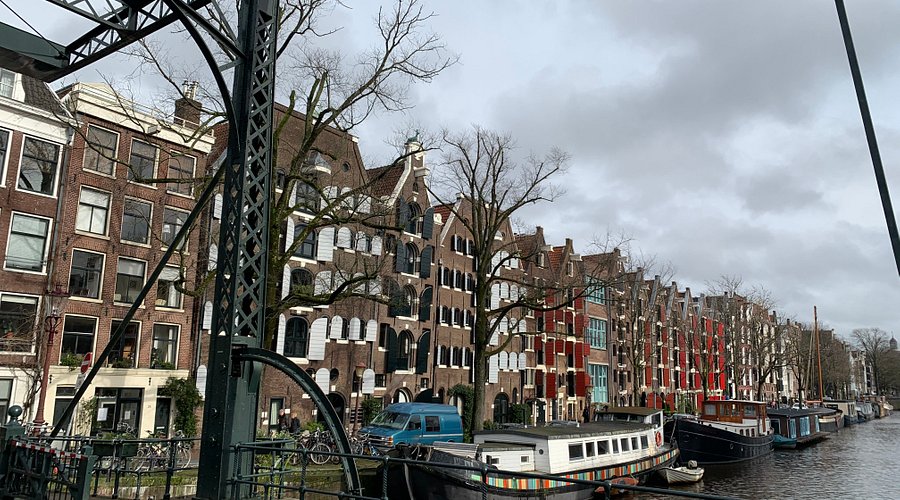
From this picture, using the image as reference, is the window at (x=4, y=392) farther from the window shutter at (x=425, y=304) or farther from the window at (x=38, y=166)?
the window shutter at (x=425, y=304)

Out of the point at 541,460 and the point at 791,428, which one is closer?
the point at 541,460

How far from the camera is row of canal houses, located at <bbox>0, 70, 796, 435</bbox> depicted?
2373 centimetres

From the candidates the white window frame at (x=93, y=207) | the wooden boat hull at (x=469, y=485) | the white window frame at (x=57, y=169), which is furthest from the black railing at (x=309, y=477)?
the white window frame at (x=57, y=169)

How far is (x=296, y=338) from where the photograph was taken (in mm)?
31609

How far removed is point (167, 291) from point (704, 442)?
2998 cm

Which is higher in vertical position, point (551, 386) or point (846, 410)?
point (551, 386)

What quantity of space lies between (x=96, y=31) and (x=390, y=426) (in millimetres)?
18937

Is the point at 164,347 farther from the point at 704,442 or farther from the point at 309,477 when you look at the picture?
the point at 704,442

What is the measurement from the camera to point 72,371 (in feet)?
80.5

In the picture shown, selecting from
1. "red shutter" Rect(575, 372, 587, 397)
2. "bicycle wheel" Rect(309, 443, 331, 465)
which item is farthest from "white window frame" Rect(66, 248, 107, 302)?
"red shutter" Rect(575, 372, 587, 397)

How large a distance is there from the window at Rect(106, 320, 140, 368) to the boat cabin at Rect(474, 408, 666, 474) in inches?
559

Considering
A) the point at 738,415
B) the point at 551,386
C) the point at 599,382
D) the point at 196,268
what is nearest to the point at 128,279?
the point at 196,268

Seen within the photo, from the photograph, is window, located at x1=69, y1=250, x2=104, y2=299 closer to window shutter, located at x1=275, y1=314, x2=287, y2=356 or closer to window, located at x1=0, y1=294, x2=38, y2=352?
window, located at x1=0, y1=294, x2=38, y2=352

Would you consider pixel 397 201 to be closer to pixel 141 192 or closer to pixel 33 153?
pixel 141 192
